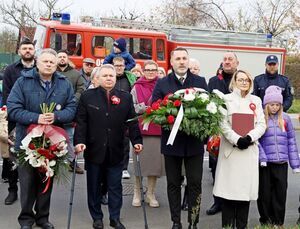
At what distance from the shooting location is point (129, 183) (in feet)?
26.5

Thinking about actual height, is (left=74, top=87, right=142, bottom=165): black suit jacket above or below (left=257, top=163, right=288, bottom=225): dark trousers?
above

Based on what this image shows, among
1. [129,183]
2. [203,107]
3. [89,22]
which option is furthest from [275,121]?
[89,22]

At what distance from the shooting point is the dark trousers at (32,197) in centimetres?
551

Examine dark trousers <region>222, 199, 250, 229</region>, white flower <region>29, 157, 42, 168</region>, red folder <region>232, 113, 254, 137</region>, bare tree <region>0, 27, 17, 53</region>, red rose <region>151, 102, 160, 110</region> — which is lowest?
dark trousers <region>222, 199, 250, 229</region>

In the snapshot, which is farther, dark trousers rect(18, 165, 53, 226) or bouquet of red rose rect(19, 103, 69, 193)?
dark trousers rect(18, 165, 53, 226)

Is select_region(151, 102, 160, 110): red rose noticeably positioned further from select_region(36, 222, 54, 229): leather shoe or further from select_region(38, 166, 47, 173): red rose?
select_region(36, 222, 54, 229): leather shoe

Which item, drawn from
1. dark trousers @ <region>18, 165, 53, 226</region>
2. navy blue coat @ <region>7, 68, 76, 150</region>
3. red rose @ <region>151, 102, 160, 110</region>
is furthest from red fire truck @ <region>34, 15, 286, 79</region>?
red rose @ <region>151, 102, 160, 110</region>

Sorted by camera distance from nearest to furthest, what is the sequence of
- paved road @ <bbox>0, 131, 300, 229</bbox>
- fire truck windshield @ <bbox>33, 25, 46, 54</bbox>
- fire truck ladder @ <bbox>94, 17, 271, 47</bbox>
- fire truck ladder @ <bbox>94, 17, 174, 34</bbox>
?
1. paved road @ <bbox>0, 131, 300, 229</bbox>
2. fire truck windshield @ <bbox>33, 25, 46, 54</bbox>
3. fire truck ladder @ <bbox>94, 17, 271, 47</bbox>
4. fire truck ladder @ <bbox>94, 17, 174, 34</bbox>

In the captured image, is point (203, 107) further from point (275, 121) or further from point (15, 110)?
point (15, 110)

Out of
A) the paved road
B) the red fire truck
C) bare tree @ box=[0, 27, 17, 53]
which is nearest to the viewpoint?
the paved road

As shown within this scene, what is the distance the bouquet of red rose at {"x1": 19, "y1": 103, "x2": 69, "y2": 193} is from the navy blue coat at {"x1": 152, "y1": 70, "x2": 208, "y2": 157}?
1.12m

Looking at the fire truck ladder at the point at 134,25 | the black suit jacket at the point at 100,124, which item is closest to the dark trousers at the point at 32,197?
the black suit jacket at the point at 100,124

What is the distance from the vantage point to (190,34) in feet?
56.5

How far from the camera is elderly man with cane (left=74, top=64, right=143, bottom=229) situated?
5.53 meters
